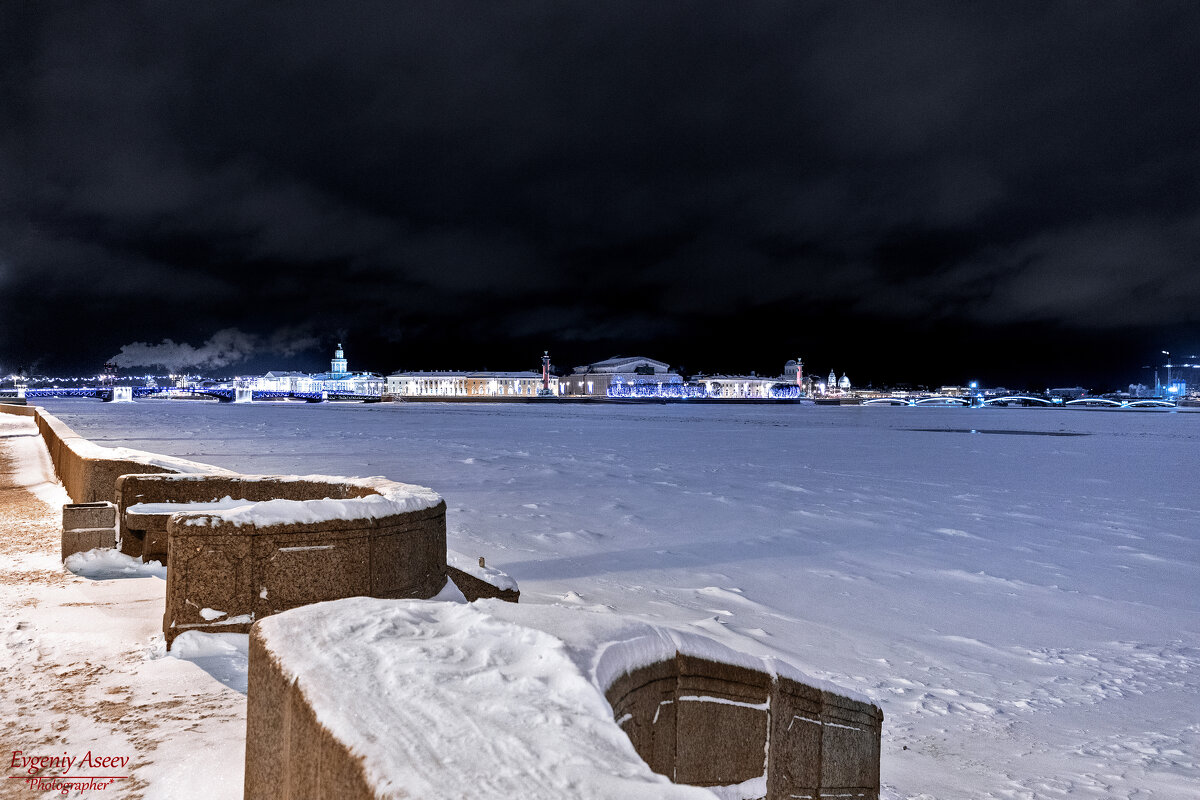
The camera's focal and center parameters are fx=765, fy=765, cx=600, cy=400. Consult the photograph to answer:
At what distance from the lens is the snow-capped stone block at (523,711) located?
196cm

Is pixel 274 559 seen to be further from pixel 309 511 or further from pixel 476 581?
pixel 476 581

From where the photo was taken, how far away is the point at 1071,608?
28.6 feet

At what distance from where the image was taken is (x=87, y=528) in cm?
790

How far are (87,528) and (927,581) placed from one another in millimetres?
9726

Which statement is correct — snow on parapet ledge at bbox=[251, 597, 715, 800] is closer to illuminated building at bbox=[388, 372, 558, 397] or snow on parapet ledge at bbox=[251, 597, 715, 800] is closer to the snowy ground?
the snowy ground

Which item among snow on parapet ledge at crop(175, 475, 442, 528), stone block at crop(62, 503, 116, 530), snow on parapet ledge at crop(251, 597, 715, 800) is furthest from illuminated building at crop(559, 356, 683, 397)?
snow on parapet ledge at crop(251, 597, 715, 800)

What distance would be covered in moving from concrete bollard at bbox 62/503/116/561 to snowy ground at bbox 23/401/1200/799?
14.1ft

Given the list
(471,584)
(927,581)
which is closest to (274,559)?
(471,584)

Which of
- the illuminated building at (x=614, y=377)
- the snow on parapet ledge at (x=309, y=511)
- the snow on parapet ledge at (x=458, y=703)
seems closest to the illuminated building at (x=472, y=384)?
the illuminated building at (x=614, y=377)

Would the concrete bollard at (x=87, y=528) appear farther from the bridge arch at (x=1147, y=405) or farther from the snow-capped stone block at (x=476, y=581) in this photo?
the bridge arch at (x=1147, y=405)

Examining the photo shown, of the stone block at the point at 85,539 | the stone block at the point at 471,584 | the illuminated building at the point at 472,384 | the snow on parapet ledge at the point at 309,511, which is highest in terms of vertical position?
the illuminated building at the point at 472,384

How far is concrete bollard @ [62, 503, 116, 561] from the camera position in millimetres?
7785

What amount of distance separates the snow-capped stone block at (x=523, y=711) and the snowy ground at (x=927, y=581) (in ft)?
5.41

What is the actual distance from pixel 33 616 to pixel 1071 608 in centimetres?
1022
